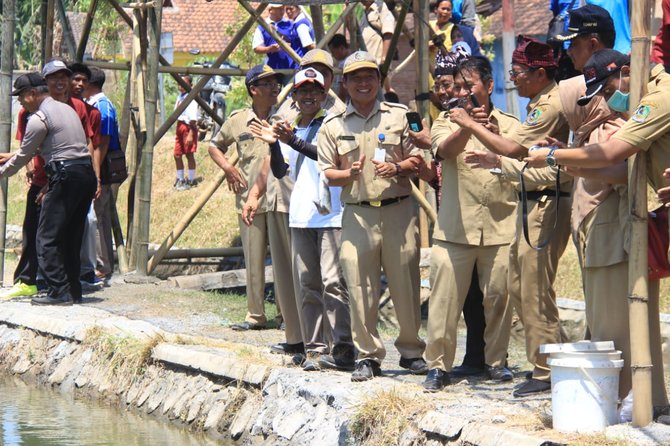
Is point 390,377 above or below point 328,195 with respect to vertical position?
below

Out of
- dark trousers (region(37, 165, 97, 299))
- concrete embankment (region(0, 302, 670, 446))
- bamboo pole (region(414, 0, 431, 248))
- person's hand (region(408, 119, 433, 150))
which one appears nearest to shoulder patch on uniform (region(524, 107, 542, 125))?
person's hand (region(408, 119, 433, 150))

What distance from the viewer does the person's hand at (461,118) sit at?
6941mm

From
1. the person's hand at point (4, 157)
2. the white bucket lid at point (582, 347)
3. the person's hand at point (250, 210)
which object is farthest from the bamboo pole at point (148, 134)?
the white bucket lid at point (582, 347)

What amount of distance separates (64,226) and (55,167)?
0.51 m

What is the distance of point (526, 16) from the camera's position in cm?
2736

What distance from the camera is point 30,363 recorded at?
10.3 meters

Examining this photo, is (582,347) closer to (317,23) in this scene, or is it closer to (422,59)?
(422,59)

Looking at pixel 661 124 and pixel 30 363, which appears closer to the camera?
pixel 661 124

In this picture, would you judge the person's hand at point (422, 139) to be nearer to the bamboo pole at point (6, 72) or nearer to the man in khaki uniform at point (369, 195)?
the man in khaki uniform at point (369, 195)

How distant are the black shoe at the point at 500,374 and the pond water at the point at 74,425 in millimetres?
1713

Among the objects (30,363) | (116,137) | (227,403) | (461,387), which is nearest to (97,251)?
(116,137)

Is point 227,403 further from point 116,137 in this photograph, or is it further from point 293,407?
point 116,137

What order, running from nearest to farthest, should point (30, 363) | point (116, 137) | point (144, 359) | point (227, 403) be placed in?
point (227, 403) → point (144, 359) → point (30, 363) → point (116, 137)

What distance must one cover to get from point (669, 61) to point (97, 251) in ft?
25.1
